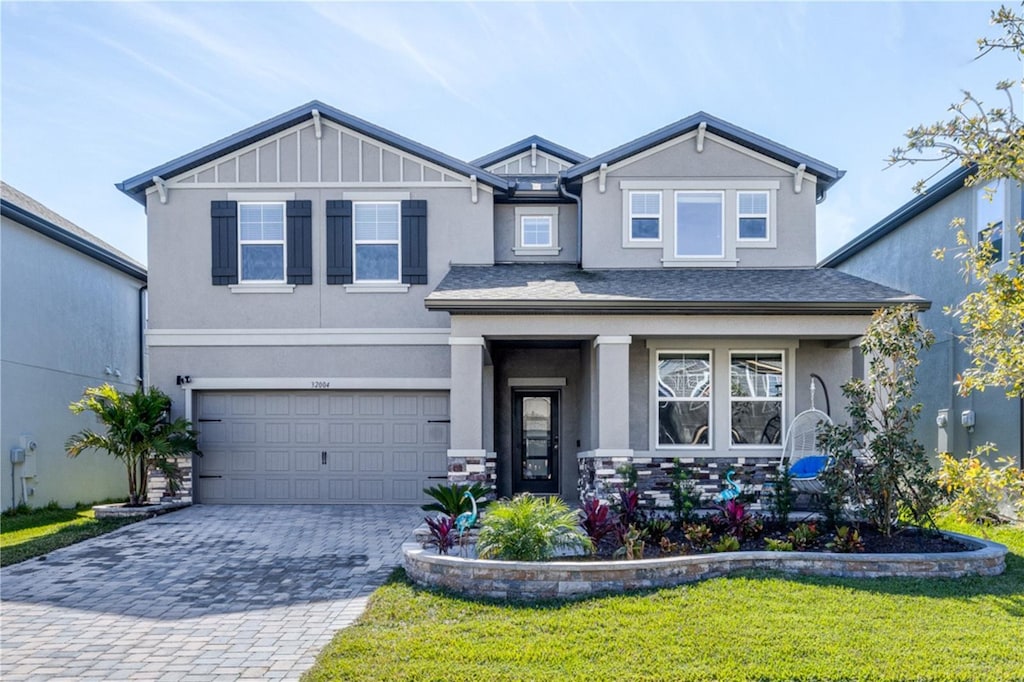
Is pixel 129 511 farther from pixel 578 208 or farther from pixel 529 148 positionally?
pixel 529 148

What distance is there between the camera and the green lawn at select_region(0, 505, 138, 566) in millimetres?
9148

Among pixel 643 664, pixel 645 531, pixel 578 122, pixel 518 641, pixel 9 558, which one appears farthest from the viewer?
pixel 578 122

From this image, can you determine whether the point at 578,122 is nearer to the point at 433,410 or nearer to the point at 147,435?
the point at 433,410

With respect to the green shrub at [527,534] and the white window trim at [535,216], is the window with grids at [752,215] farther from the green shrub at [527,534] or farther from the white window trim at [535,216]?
the green shrub at [527,534]

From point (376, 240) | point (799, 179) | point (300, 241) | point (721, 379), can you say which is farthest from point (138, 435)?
point (799, 179)

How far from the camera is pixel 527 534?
23.0ft

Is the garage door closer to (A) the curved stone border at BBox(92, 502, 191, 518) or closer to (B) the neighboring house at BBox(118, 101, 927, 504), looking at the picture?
(B) the neighboring house at BBox(118, 101, 927, 504)

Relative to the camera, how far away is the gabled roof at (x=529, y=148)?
17266 mm

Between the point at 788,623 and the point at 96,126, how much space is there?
12.3m

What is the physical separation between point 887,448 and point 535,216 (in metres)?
7.72

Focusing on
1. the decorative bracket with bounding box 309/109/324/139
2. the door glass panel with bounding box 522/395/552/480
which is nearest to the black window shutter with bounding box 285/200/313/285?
the decorative bracket with bounding box 309/109/324/139

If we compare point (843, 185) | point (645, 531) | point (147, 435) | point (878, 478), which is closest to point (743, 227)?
point (843, 185)

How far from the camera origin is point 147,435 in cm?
1160

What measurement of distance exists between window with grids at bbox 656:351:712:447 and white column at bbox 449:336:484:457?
320cm
